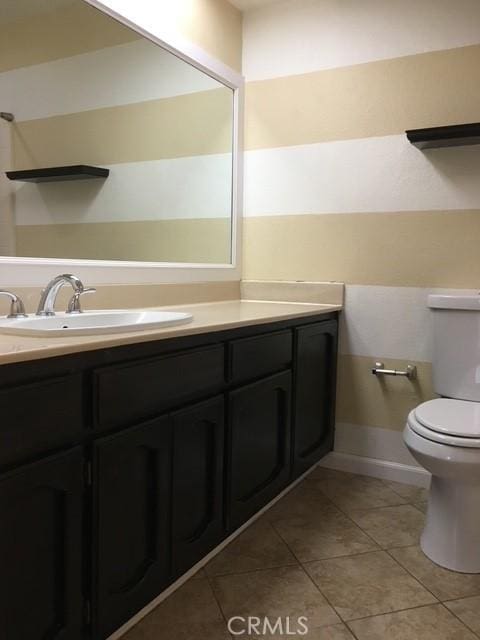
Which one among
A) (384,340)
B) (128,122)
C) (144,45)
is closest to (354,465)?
(384,340)

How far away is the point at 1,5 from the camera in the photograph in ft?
5.09

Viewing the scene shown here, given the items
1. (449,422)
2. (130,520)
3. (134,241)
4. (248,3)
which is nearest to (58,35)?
(134,241)

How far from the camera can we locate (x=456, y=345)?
212 cm

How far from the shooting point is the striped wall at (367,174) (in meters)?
2.26

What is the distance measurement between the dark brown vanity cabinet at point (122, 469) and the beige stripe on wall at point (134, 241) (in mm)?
606

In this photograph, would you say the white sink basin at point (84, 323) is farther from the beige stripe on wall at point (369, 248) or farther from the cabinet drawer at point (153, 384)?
the beige stripe on wall at point (369, 248)

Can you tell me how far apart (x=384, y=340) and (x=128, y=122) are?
1.41 m

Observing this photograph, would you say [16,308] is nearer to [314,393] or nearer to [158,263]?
[158,263]

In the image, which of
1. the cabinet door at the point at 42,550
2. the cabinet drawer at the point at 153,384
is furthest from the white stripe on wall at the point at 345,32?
the cabinet door at the point at 42,550

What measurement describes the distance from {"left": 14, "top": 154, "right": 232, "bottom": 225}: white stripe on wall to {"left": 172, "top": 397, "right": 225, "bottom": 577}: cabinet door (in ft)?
2.62

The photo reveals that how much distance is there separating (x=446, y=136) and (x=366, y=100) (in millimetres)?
462

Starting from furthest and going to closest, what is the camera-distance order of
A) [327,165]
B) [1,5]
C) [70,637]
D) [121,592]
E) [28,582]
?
[327,165] → [1,5] → [121,592] → [70,637] → [28,582]

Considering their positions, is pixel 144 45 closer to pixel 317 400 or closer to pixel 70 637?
pixel 317 400

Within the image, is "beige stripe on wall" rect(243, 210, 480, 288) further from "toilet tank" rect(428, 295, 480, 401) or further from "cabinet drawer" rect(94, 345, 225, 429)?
"cabinet drawer" rect(94, 345, 225, 429)
